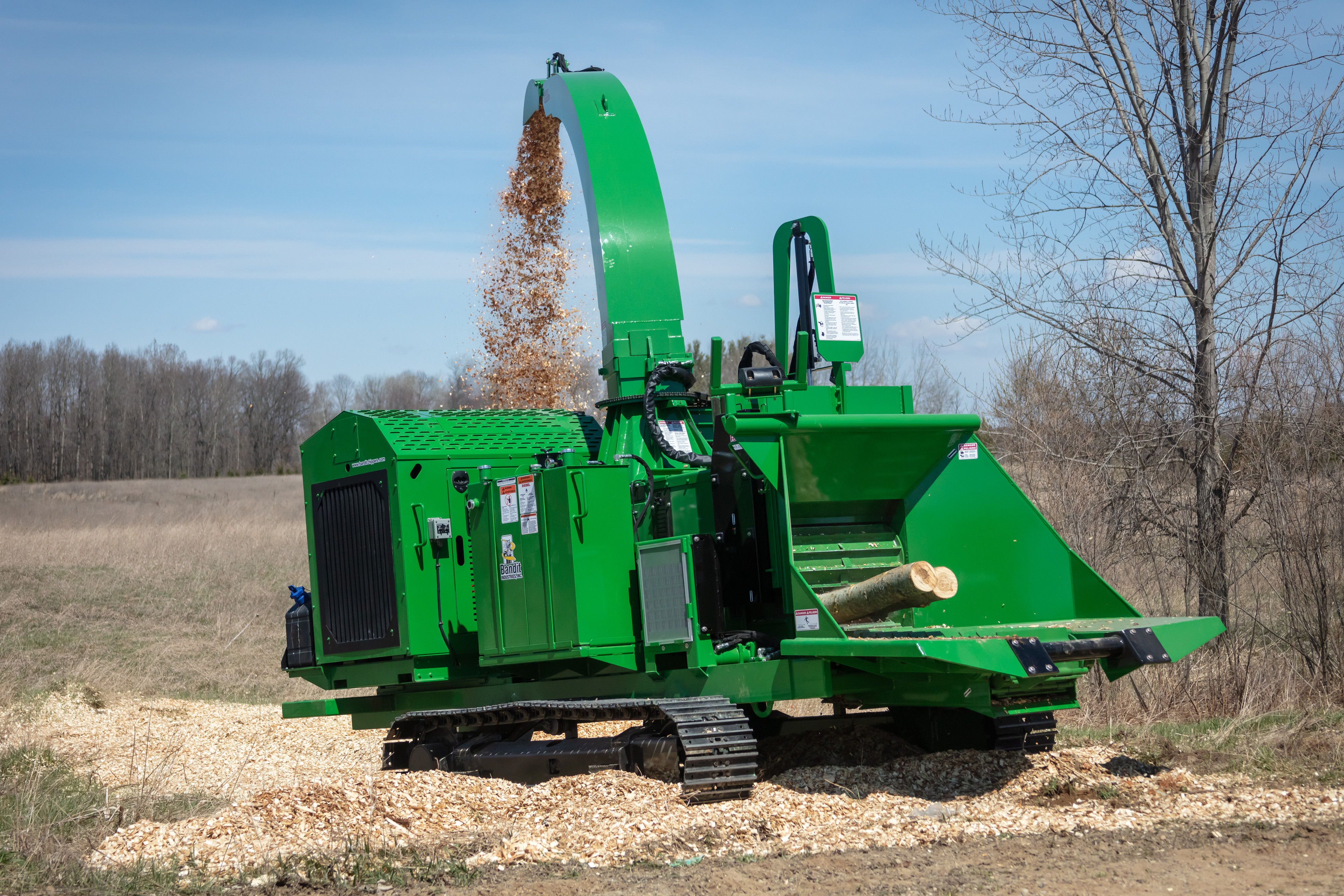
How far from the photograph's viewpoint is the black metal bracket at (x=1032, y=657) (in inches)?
228

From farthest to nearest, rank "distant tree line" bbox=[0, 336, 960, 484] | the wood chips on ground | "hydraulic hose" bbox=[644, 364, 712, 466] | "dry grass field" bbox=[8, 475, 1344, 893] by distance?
1. "distant tree line" bbox=[0, 336, 960, 484]
2. "hydraulic hose" bbox=[644, 364, 712, 466]
3. the wood chips on ground
4. "dry grass field" bbox=[8, 475, 1344, 893]

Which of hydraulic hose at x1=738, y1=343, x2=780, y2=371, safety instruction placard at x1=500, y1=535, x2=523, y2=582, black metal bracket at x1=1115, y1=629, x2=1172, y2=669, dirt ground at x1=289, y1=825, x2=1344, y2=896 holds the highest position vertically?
hydraulic hose at x1=738, y1=343, x2=780, y2=371

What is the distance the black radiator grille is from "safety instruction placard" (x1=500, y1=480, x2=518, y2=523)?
904mm

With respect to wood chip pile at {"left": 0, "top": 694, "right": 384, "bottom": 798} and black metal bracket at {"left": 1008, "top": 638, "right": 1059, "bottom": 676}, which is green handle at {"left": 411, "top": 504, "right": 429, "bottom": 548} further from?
black metal bracket at {"left": 1008, "top": 638, "right": 1059, "bottom": 676}

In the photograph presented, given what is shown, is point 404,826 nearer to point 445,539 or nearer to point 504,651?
point 504,651

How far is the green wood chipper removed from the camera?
6531mm

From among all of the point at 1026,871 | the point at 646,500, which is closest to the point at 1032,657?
the point at 1026,871

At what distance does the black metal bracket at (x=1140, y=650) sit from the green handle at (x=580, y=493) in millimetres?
3048

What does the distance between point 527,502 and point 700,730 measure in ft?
6.22

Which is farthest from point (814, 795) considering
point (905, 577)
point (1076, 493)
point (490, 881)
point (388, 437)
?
point (1076, 493)

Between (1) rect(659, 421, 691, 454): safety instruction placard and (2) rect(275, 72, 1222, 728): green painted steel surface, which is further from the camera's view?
(1) rect(659, 421, 691, 454): safety instruction placard

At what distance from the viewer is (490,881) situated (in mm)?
5297

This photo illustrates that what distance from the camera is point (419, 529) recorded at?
26.5 feet

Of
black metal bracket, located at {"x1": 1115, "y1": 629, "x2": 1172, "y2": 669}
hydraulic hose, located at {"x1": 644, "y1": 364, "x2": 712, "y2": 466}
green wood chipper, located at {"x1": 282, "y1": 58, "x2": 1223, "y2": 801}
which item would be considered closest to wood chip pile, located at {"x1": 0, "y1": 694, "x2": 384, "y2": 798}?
green wood chipper, located at {"x1": 282, "y1": 58, "x2": 1223, "y2": 801}
